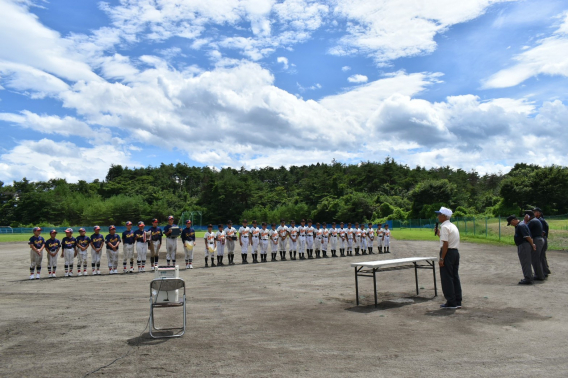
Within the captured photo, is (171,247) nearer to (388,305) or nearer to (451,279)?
(388,305)

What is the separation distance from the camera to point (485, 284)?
12.2 metres

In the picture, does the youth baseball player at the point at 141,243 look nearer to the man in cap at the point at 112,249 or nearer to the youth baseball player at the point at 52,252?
the man in cap at the point at 112,249

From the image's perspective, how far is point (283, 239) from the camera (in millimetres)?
22547

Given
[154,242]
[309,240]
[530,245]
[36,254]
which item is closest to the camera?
[530,245]

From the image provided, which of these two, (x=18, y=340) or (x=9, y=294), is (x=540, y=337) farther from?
(x=9, y=294)

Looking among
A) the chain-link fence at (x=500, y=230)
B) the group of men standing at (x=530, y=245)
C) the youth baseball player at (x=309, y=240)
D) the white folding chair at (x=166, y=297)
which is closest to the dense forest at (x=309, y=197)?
the chain-link fence at (x=500, y=230)

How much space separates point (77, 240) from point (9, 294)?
17.0ft

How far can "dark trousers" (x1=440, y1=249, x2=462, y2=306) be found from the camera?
8.96 meters

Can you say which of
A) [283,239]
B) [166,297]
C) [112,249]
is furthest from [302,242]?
[166,297]

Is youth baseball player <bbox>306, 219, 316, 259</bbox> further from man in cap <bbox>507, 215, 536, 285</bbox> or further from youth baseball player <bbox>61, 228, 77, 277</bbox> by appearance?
man in cap <bbox>507, 215, 536, 285</bbox>

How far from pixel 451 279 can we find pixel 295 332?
392 centimetres

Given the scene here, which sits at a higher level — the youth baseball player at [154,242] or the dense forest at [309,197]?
the dense forest at [309,197]

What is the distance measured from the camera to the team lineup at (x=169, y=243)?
A: 52.4 feet

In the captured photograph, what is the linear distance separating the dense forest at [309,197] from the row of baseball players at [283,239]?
39517 mm
